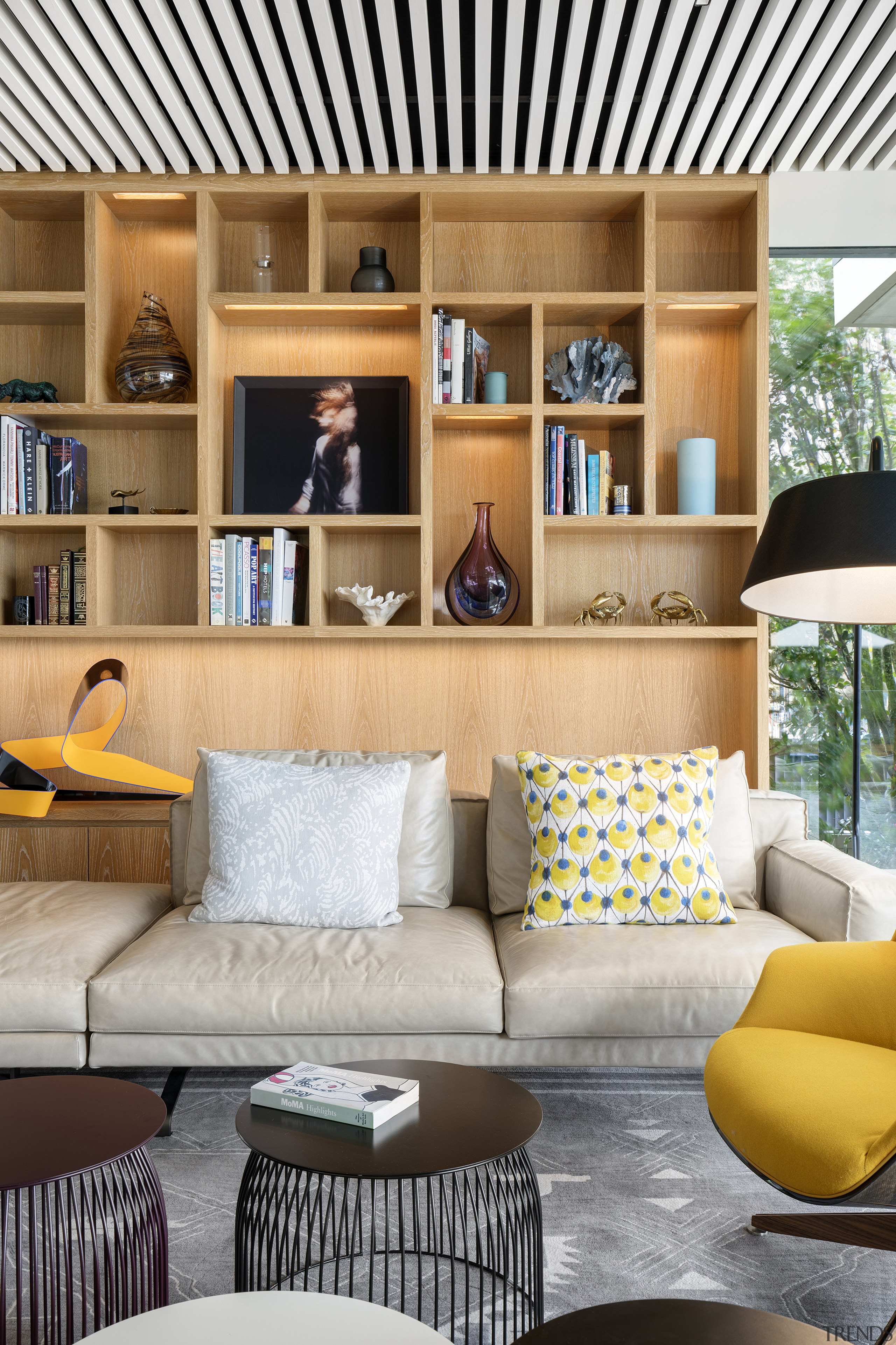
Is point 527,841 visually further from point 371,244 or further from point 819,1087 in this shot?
point 371,244

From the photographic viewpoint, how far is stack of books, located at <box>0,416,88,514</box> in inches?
138

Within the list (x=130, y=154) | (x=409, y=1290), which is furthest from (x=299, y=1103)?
(x=130, y=154)

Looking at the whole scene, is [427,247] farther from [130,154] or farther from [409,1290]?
[409,1290]

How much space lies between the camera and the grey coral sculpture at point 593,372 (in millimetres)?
3553

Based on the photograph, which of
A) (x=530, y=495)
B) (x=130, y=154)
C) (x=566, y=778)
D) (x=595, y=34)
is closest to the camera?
(x=566, y=778)

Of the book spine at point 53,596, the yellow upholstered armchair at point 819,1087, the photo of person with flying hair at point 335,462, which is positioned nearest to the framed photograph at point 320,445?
the photo of person with flying hair at point 335,462

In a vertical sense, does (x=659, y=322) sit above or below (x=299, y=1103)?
above

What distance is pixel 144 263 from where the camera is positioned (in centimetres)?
378

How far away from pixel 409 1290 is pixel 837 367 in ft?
11.0

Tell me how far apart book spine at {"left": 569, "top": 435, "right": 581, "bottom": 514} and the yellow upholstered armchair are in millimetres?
1887

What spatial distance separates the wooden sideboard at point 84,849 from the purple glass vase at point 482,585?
4.09 ft

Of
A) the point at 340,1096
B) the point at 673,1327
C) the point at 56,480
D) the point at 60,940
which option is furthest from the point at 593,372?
the point at 673,1327

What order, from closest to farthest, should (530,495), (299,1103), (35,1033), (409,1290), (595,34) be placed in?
(299,1103) < (409,1290) < (35,1033) < (595,34) < (530,495)

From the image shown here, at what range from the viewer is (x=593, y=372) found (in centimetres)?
359
